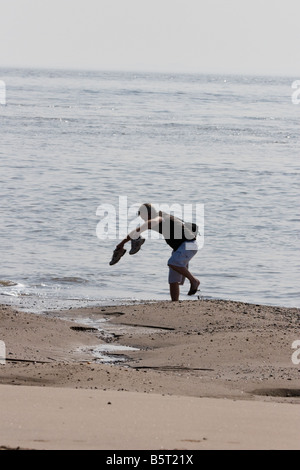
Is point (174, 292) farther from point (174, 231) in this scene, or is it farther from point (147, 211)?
point (147, 211)

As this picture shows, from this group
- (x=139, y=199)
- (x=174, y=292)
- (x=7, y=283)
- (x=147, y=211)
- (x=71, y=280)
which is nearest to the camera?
(x=147, y=211)

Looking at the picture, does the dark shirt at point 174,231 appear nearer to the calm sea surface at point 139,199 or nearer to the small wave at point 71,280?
the calm sea surface at point 139,199

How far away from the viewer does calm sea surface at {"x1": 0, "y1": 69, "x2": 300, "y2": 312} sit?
47.5ft

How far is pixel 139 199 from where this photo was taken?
76.8 feet

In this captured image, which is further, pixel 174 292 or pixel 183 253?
pixel 174 292

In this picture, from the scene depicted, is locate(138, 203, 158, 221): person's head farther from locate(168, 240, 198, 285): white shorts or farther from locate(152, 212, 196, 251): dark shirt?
locate(168, 240, 198, 285): white shorts

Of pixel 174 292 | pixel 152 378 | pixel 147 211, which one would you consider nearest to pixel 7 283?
pixel 174 292

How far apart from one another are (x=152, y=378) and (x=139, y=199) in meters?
15.9

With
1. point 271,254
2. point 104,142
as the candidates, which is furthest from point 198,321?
point 104,142

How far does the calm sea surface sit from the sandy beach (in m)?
2.18

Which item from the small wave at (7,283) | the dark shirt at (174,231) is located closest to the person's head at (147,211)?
the dark shirt at (174,231)

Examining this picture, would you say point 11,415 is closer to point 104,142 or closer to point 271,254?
point 271,254

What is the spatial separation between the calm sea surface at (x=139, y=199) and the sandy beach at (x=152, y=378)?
218 centimetres
